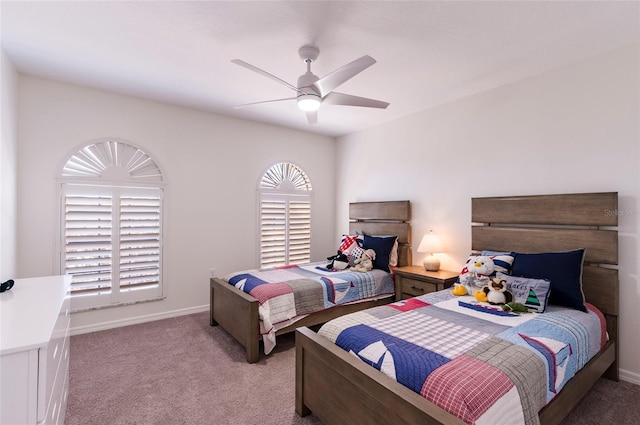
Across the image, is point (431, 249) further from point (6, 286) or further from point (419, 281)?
point (6, 286)

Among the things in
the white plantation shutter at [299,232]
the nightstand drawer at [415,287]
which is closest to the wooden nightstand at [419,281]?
the nightstand drawer at [415,287]

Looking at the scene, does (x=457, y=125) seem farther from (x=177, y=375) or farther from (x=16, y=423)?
(x=16, y=423)

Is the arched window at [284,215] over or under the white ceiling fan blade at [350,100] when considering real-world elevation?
under

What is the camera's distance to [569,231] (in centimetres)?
267

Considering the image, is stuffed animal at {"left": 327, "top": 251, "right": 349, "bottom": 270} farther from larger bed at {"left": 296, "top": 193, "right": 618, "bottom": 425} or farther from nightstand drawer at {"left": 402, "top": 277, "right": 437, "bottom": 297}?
larger bed at {"left": 296, "top": 193, "right": 618, "bottom": 425}

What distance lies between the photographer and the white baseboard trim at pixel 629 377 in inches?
96.7

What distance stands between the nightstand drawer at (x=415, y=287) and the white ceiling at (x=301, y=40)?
2.16 meters

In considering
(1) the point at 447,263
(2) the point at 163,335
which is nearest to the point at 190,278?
(2) the point at 163,335

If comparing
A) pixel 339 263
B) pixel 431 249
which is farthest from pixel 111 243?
pixel 431 249

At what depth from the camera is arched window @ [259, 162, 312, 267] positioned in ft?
15.4

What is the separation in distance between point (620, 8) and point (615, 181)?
1.29 meters

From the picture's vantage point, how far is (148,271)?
3.72m

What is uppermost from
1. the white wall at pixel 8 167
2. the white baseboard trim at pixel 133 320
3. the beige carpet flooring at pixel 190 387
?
the white wall at pixel 8 167

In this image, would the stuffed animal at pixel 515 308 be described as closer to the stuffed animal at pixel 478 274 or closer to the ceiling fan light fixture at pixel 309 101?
the stuffed animal at pixel 478 274
